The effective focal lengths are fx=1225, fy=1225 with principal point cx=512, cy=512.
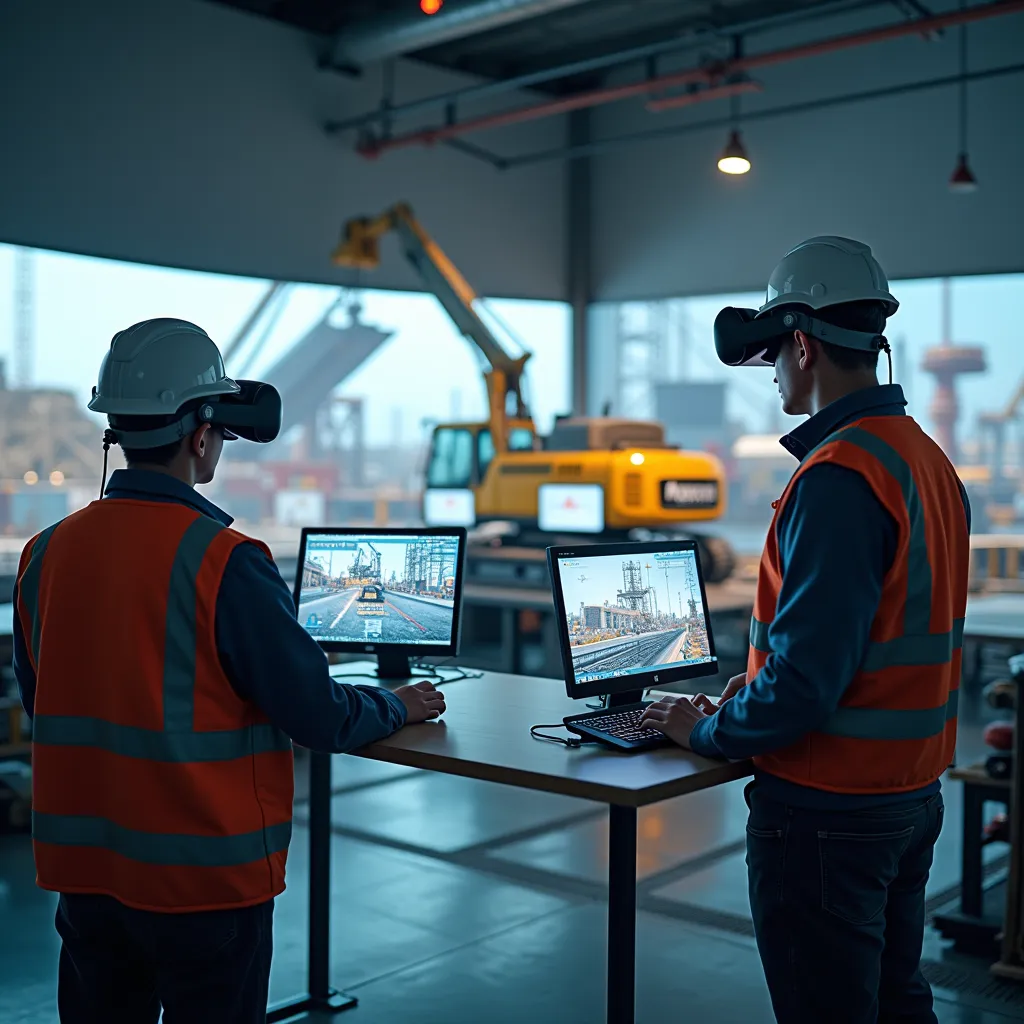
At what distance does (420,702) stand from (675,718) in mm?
592

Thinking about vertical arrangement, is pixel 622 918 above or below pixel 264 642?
below

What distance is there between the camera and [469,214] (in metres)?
10.4

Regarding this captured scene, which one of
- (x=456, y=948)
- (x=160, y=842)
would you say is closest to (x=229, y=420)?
(x=160, y=842)

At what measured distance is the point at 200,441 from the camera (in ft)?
6.82

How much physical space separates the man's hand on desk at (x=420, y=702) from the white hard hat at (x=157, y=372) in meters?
0.87

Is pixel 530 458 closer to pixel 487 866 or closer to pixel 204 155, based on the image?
pixel 204 155

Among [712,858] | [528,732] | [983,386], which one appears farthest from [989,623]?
[983,386]

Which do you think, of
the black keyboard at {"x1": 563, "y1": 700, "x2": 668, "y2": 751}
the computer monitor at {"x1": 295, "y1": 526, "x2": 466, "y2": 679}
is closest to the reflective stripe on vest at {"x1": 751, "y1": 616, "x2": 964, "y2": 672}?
the black keyboard at {"x1": 563, "y1": 700, "x2": 668, "y2": 751}

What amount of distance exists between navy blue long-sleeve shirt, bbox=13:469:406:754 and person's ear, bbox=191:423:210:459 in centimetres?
7

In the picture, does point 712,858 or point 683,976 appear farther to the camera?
point 712,858

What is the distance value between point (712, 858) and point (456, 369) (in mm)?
6276

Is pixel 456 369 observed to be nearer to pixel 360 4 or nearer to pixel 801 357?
pixel 360 4

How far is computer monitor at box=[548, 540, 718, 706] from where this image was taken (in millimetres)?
2686

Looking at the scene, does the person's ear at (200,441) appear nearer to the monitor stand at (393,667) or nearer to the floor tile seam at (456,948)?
the monitor stand at (393,667)
